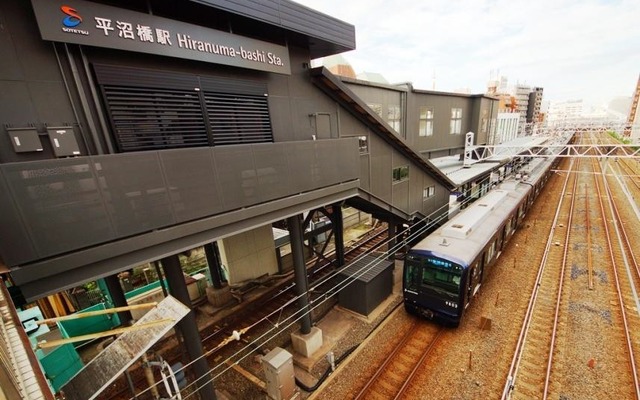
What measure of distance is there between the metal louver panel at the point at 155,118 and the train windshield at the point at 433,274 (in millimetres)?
8268

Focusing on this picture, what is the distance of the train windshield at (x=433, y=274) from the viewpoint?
917 cm

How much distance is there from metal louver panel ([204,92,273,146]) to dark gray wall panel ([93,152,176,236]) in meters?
2.04

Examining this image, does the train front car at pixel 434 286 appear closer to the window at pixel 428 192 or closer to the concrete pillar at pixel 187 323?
the window at pixel 428 192

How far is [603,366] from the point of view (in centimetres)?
841

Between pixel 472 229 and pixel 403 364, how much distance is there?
6.25 metres

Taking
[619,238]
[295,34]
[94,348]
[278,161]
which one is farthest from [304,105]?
[619,238]

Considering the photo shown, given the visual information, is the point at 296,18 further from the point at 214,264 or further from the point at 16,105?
the point at 214,264

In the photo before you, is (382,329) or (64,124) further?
(382,329)

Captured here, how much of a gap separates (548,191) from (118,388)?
129ft

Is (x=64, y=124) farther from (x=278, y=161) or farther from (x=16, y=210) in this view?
(x=278, y=161)

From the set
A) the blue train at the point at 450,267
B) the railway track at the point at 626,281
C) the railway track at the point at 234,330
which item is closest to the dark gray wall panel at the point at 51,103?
the railway track at the point at 234,330

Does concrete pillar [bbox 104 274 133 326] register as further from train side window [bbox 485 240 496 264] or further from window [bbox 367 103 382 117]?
train side window [bbox 485 240 496 264]

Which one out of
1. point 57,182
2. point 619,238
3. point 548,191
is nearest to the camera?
point 57,182

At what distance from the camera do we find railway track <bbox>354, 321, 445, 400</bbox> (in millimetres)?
7984
